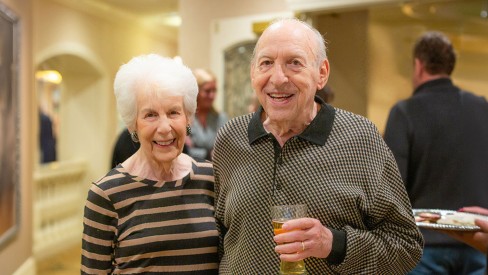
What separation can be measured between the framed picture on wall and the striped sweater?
2.43 metres

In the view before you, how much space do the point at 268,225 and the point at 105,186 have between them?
0.48m

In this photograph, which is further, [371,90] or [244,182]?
[371,90]

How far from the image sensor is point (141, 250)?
1.63 meters

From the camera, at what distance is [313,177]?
1.53 m

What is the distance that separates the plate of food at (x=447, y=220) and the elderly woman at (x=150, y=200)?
36.5 inches

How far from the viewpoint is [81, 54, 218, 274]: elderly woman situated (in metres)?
1.64

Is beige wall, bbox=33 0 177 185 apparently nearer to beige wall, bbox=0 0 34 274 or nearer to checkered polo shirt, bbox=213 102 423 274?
beige wall, bbox=0 0 34 274

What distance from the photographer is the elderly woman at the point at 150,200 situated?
5.37ft

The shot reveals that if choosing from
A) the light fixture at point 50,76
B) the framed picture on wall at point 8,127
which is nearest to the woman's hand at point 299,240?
the framed picture on wall at point 8,127

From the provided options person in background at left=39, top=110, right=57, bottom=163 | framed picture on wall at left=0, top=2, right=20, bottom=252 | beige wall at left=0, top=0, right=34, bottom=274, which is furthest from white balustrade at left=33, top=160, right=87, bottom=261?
framed picture on wall at left=0, top=2, right=20, bottom=252

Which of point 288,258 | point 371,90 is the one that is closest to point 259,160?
point 288,258

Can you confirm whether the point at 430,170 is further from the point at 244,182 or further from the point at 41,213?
the point at 41,213

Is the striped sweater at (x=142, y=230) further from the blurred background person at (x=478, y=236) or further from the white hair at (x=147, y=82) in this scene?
the blurred background person at (x=478, y=236)

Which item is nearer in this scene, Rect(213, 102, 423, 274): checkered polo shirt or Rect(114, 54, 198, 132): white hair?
Result: Rect(213, 102, 423, 274): checkered polo shirt
